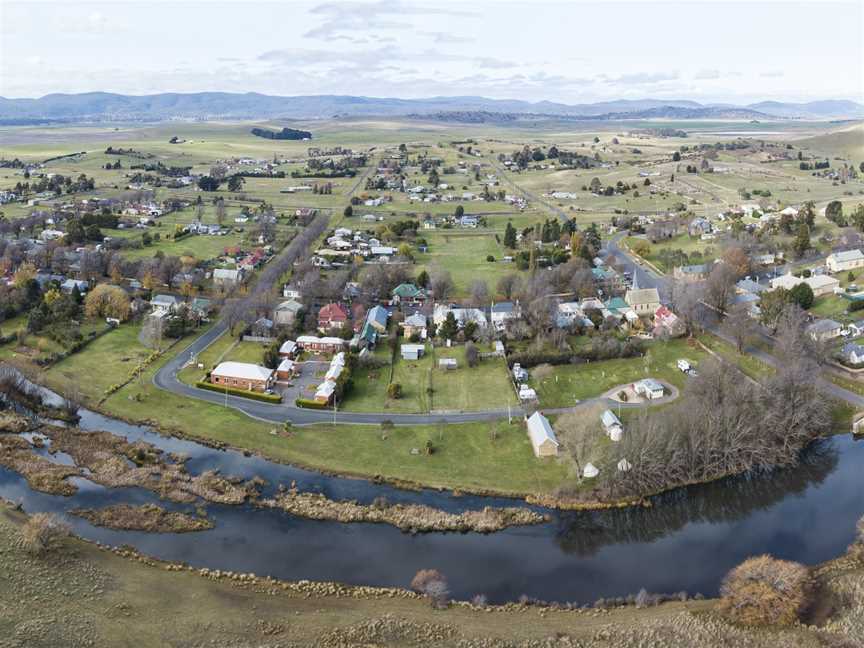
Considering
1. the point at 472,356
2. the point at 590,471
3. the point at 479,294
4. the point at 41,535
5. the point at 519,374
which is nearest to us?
the point at 41,535

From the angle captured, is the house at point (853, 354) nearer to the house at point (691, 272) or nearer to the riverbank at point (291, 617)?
the house at point (691, 272)

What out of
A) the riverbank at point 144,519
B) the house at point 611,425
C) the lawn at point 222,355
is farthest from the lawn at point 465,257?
the riverbank at point 144,519

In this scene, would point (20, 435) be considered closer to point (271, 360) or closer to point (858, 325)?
point (271, 360)

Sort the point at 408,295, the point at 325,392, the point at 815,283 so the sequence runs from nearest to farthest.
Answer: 1. the point at 325,392
2. the point at 815,283
3. the point at 408,295

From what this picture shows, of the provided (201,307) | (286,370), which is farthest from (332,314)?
(201,307)

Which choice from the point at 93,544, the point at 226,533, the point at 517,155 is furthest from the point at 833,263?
the point at 517,155

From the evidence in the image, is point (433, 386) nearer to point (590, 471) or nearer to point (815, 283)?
point (590, 471)
